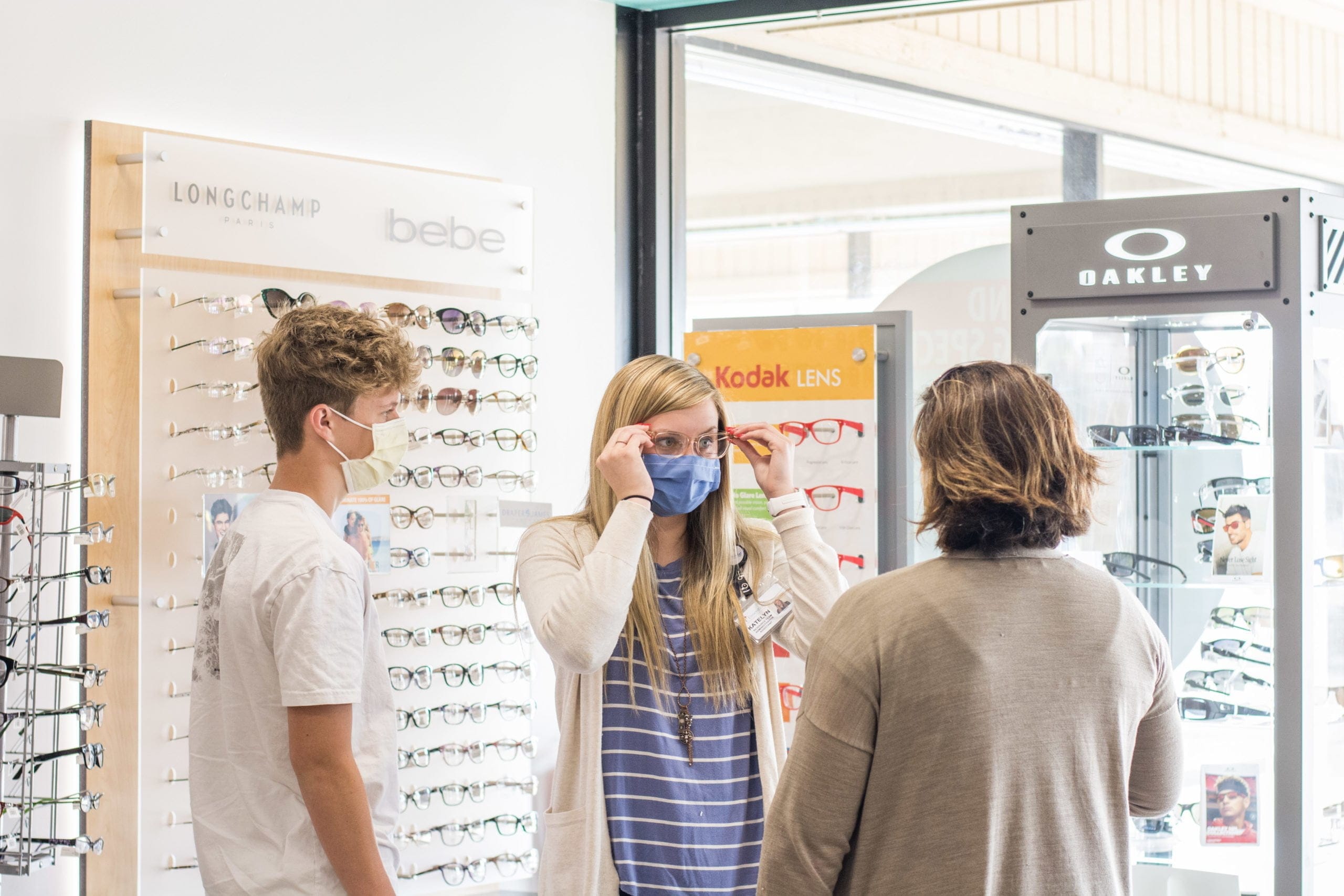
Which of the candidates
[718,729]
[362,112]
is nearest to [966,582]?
[718,729]

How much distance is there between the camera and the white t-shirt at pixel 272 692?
188 centimetres

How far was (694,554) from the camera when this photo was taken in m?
2.36

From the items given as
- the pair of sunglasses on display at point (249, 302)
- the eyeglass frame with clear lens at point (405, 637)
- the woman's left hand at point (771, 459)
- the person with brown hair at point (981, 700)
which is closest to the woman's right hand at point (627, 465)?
the woman's left hand at point (771, 459)

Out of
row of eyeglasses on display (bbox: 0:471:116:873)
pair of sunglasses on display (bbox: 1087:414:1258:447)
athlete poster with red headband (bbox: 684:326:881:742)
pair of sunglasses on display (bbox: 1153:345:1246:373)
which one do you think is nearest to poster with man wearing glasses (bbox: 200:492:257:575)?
row of eyeglasses on display (bbox: 0:471:116:873)

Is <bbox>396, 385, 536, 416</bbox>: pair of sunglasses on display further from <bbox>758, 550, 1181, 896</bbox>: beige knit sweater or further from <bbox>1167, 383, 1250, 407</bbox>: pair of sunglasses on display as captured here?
<bbox>758, 550, 1181, 896</bbox>: beige knit sweater

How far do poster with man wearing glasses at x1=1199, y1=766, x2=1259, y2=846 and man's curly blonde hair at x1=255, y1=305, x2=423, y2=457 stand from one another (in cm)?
260

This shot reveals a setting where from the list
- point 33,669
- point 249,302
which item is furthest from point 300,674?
point 249,302

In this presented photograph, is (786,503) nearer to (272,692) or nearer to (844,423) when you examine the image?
(272,692)

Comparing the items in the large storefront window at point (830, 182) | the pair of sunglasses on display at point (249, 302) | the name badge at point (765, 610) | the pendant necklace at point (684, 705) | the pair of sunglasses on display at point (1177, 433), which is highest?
the large storefront window at point (830, 182)

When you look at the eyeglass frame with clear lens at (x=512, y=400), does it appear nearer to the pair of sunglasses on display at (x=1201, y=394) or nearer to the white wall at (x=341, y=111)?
the white wall at (x=341, y=111)

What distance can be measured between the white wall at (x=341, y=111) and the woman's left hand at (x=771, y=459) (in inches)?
81.2

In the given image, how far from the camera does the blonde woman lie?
2.10m

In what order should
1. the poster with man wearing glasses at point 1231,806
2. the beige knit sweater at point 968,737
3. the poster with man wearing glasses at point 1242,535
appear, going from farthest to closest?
the poster with man wearing glasses at point 1231,806 < the poster with man wearing glasses at point 1242,535 < the beige knit sweater at point 968,737

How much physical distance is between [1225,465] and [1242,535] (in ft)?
0.66
